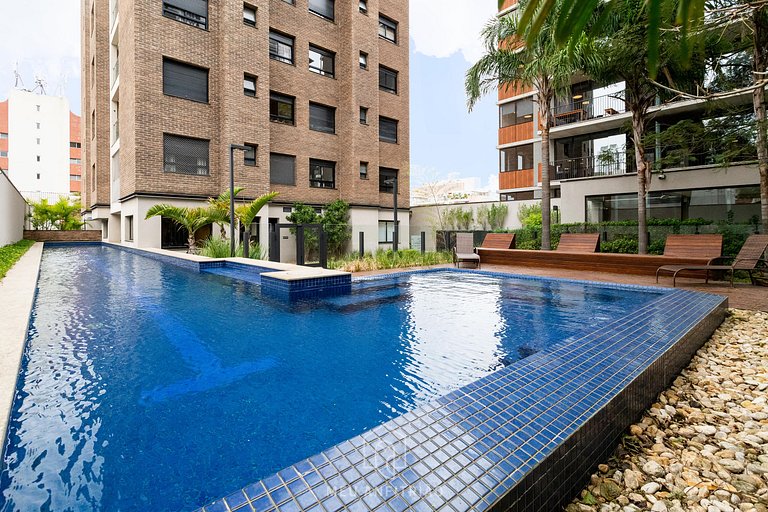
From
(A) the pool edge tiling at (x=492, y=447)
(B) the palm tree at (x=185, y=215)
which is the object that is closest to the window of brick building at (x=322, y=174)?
(B) the palm tree at (x=185, y=215)

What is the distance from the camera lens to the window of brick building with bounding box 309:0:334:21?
19.3 metres

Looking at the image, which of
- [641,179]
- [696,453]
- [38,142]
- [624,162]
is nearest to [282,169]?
[641,179]

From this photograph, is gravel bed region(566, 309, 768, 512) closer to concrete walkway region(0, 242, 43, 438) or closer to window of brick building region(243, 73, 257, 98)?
concrete walkway region(0, 242, 43, 438)

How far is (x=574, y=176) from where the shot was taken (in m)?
18.1

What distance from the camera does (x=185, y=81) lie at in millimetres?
15797

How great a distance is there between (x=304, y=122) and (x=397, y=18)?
9.03 meters

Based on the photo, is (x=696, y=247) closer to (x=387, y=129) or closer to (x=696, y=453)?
(x=696, y=453)

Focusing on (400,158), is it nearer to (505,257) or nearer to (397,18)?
(397,18)

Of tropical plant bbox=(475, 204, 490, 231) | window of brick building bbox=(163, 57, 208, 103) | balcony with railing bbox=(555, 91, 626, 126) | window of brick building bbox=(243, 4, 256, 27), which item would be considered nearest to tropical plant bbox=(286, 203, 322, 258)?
window of brick building bbox=(163, 57, 208, 103)

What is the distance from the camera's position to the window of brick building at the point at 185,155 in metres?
15.4

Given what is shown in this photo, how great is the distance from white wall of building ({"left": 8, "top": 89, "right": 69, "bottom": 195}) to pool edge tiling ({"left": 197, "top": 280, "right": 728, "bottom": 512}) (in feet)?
197

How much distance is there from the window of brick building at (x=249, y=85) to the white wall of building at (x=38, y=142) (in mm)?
44859

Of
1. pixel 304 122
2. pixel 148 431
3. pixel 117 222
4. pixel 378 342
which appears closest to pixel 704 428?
pixel 378 342

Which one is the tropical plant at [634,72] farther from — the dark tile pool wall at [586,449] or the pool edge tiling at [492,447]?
the pool edge tiling at [492,447]
